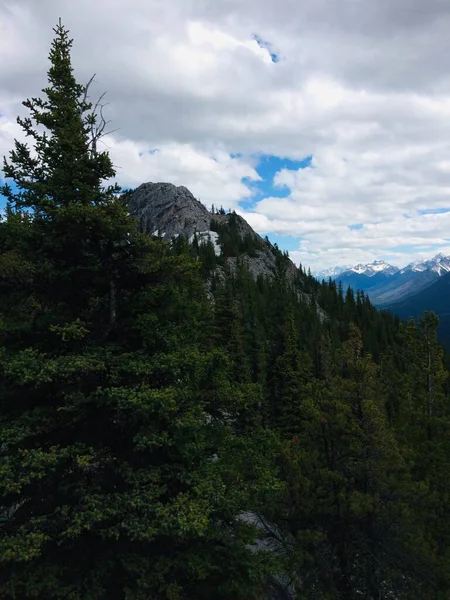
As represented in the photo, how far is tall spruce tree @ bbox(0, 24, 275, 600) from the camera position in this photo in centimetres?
792

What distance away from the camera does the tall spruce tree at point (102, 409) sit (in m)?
7.92

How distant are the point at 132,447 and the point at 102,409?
3.76 ft

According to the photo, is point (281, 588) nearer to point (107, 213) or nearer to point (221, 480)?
point (221, 480)

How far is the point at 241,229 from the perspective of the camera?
181125 millimetres

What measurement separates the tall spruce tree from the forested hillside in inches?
1.9

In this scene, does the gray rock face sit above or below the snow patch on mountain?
above

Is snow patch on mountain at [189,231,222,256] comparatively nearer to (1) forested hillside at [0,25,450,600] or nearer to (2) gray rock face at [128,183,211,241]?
(2) gray rock face at [128,183,211,241]

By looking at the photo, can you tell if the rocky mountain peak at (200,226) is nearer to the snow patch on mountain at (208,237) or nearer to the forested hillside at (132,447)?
the snow patch on mountain at (208,237)

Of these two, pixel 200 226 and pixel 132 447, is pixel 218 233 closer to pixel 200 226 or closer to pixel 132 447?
pixel 200 226

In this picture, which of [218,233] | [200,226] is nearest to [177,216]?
[200,226]

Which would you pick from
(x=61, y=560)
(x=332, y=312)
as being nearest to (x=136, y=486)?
(x=61, y=560)

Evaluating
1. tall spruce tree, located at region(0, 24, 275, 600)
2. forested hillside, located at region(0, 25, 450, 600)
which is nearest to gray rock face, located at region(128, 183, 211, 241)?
forested hillside, located at region(0, 25, 450, 600)

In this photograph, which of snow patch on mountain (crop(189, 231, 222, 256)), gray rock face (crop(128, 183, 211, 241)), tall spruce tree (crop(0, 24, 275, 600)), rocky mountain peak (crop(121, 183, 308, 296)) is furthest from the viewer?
gray rock face (crop(128, 183, 211, 241))

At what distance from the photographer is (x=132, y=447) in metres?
9.43
